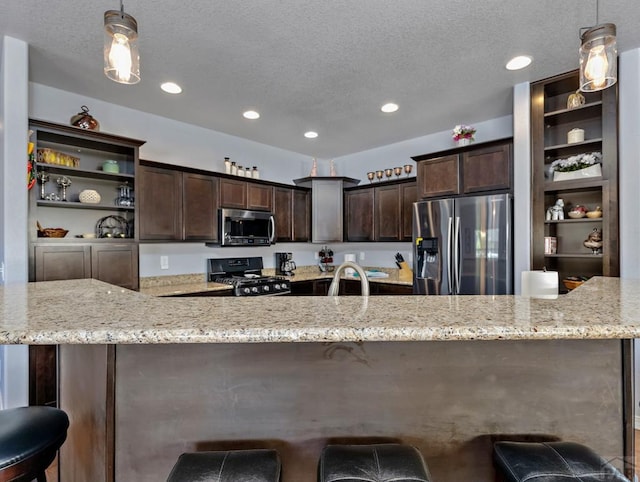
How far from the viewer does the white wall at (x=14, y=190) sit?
2.23m

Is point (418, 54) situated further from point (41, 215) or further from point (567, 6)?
point (41, 215)

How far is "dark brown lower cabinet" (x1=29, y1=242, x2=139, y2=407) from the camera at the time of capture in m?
2.35

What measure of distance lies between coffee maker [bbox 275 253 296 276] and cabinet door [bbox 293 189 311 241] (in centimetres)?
34

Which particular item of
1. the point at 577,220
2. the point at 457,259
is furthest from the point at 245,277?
the point at 577,220

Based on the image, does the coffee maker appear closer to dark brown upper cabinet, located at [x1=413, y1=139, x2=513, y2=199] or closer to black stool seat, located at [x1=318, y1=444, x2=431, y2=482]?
dark brown upper cabinet, located at [x1=413, y1=139, x2=513, y2=199]

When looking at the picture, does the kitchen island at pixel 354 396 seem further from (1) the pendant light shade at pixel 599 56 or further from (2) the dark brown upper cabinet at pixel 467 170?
(2) the dark brown upper cabinet at pixel 467 170

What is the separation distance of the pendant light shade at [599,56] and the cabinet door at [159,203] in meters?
3.34

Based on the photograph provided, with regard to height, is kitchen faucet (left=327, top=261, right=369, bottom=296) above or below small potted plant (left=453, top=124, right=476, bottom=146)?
below

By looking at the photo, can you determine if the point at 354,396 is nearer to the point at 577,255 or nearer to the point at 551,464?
the point at 551,464

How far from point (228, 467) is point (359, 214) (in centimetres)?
406

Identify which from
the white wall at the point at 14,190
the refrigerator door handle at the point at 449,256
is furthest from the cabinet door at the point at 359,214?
the white wall at the point at 14,190

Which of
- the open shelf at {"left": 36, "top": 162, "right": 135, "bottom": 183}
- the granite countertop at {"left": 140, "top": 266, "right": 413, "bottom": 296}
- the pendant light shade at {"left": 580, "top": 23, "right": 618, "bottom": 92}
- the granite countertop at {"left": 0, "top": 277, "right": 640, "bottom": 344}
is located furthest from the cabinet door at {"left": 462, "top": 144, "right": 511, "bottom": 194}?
the open shelf at {"left": 36, "top": 162, "right": 135, "bottom": 183}

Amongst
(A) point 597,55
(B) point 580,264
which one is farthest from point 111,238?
(B) point 580,264

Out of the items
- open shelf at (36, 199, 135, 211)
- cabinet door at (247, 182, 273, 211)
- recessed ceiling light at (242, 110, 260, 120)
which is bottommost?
open shelf at (36, 199, 135, 211)
